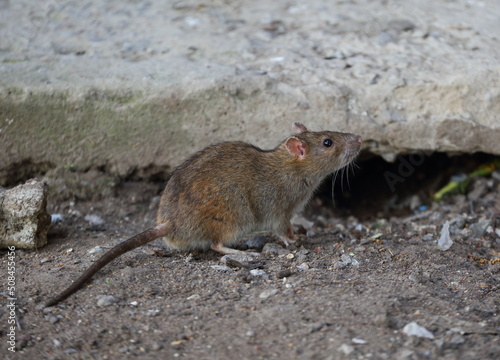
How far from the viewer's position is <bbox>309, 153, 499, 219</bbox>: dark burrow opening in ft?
23.1

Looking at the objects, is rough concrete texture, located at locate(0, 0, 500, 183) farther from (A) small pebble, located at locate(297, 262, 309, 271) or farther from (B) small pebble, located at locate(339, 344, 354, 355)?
(B) small pebble, located at locate(339, 344, 354, 355)

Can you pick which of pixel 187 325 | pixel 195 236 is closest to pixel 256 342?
pixel 187 325

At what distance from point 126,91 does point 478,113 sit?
133 inches

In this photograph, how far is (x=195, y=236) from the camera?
5.04 m

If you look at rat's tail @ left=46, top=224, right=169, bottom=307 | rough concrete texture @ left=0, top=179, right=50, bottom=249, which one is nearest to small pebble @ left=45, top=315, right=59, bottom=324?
rat's tail @ left=46, top=224, right=169, bottom=307

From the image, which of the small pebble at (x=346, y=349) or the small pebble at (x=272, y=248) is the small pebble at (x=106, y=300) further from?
the small pebble at (x=346, y=349)

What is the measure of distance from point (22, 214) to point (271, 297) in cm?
218

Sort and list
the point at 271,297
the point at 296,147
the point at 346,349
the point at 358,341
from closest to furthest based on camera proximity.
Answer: the point at 346,349
the point at 358,341
the point at 271,297
the point at 296,147

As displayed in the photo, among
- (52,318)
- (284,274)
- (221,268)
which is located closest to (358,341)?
(284,274)

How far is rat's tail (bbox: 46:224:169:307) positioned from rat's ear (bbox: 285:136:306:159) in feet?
4.10

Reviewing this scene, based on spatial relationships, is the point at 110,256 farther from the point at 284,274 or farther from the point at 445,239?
the point at 445,239

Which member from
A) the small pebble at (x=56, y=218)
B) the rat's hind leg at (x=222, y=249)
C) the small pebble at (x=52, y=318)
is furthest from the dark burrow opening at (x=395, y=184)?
the small pebble at (x=52, y=318)

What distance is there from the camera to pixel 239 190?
5141 millimetres

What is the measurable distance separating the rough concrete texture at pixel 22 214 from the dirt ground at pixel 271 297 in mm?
132
